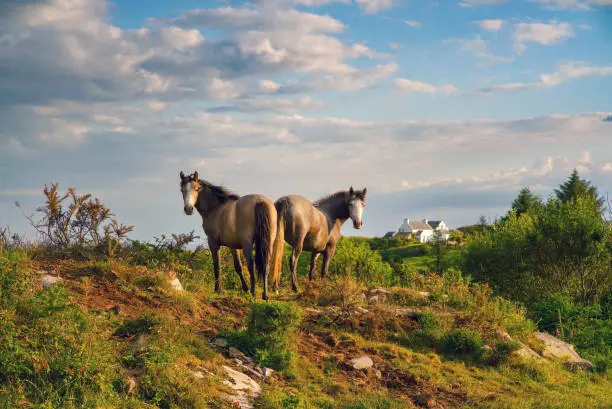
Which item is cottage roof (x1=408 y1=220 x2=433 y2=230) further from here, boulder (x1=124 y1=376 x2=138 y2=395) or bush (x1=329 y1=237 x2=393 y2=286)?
boulder (x1=124 y1=376 x2=138 y2=395)

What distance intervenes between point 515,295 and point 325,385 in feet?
50.4

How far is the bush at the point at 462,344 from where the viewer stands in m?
12.1

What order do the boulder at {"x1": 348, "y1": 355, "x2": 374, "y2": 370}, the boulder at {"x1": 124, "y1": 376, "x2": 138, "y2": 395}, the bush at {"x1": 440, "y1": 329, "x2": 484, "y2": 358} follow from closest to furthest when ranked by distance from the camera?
the boulder at {"x1": 124, "y1": 376, "x2": 138, "y2": 395} → the boulder at {"x1": 348, "y1": 355, "x2": 374, "y2": 370} → the bush at {"x1": 440, "y1": 329, "x2": 484, "y2": 358}

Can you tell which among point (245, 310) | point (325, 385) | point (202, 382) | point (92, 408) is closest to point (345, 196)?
point (245, 310)

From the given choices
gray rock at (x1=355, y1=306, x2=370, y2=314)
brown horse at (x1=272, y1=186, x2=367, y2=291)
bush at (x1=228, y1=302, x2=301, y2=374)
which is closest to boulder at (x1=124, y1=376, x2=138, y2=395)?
bush at (x1=228, y1=302, x2=301, y2=374)

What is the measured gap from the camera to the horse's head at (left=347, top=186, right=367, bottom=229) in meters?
16.2

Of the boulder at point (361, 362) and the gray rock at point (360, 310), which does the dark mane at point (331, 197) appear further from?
the boulder at point (361, 362)

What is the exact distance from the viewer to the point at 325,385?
9.37 m

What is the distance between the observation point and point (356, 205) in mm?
16234

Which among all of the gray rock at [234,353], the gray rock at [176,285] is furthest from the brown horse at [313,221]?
the gray rock at [234,353]

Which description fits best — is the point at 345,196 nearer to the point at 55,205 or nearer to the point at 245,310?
the point at 245,310

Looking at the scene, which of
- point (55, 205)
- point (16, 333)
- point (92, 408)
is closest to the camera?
point (92, 408)

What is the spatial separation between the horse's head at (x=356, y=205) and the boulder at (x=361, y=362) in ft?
19.7

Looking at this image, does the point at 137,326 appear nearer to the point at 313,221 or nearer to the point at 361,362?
the point at 361,362
